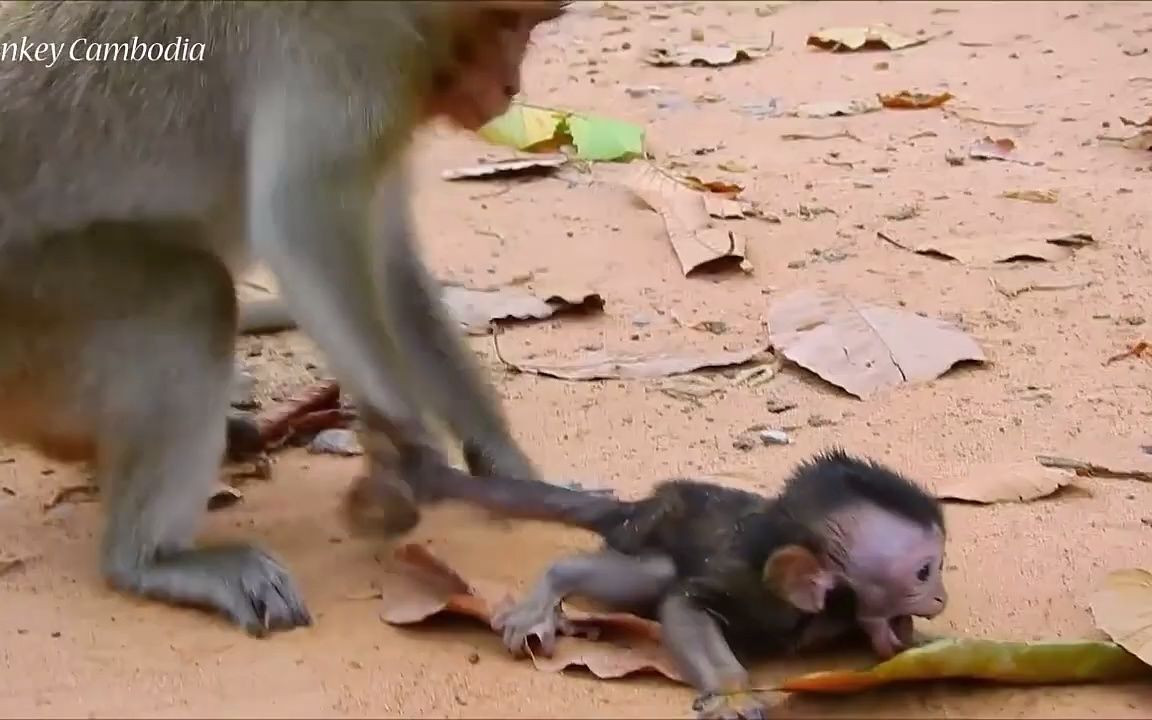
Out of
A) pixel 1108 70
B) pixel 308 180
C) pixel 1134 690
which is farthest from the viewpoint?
pixel 1108 70

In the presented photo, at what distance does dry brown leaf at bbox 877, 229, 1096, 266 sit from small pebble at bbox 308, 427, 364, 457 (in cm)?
213

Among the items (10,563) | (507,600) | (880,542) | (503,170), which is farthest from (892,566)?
(503,170)

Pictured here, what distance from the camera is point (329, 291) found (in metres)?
3.06

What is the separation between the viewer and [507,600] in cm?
290

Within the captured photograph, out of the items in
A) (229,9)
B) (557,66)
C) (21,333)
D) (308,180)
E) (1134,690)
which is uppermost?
(229,9)

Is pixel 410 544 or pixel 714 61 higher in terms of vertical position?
pixel 410 544

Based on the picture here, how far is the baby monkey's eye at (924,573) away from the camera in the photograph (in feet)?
8.87

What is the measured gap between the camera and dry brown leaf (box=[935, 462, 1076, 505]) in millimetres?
3369

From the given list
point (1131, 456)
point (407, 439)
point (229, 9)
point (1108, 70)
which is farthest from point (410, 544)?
point (1108, 70)

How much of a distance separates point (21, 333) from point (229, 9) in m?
0.78

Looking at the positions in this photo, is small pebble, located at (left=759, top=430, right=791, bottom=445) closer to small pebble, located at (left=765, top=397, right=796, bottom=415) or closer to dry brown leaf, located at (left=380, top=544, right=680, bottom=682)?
small pebble, located at (left=765, top=397, right=796, bottom=415)

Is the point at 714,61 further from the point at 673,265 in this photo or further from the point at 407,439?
the point at 407,439

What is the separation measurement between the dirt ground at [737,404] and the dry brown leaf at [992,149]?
6cm

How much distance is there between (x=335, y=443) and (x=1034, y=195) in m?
2.90
